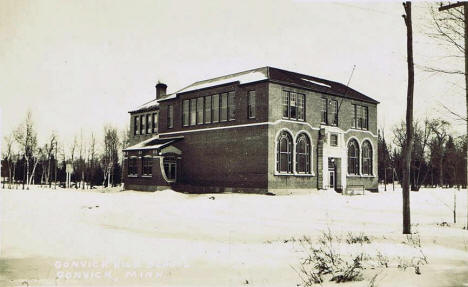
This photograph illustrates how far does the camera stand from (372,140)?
36.9 m

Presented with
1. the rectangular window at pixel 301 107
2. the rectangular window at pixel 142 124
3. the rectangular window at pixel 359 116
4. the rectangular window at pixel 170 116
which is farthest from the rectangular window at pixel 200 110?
the rectangular window at pixel 359 116

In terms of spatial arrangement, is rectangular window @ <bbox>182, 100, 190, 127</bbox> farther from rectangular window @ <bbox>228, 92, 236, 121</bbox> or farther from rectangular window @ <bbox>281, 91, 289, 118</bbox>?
rectangular window @ <bbox>281, 91, 289, 118</bbox>

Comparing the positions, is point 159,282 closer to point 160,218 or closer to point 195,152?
point 160,218

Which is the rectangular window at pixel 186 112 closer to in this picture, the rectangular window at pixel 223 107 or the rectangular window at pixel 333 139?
the rectangular window at pixel 223 107

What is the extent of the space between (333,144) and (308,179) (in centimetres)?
442

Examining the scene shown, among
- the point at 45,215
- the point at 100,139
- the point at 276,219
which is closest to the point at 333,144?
the point at 276,219

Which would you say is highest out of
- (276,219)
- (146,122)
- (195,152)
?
(146,122)

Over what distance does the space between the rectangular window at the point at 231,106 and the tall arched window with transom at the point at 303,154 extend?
5085mm

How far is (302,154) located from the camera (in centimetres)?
3034

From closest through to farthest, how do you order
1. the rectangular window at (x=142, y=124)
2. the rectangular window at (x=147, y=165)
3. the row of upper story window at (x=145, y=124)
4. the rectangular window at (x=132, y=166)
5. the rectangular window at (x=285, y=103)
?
the rectangular window at (x=285, y=103) → the rectangular window at (x=147, y=165) → the rectangular window at (x=132, y=166) → the row of upper story window at (x=145, y=124) → the rectangular window at (x=142, y=124)

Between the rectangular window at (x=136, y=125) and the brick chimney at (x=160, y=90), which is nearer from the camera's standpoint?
the rectangular window at (x=136, y=125)

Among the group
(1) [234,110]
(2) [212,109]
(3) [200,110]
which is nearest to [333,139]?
(1) [234,110]

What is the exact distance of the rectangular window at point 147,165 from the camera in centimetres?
3538

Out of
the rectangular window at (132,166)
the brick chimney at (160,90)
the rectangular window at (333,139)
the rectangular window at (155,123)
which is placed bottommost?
the rectangular window at (132,166)
